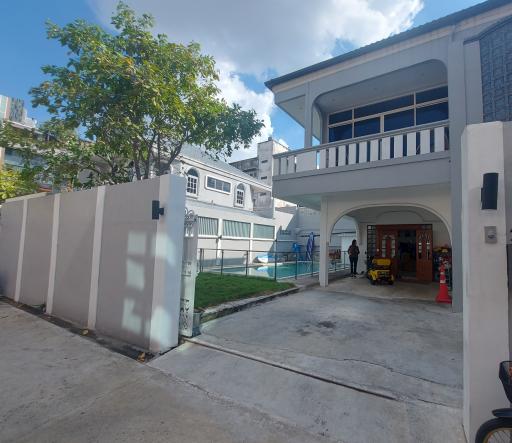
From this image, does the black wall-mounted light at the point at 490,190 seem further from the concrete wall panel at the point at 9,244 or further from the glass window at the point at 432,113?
the concrete wall panel at the point at 9,244

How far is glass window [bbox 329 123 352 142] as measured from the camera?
10695 mm

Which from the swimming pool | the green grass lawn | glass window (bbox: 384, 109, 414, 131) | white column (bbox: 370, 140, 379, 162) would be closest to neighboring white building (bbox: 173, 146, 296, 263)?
the swimming pool

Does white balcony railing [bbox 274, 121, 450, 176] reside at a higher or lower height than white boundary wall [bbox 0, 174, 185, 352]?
higher

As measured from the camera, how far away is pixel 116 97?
17.6 ft

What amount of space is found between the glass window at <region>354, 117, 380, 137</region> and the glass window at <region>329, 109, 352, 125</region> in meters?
0.48

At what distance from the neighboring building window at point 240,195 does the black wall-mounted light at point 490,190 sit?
20.8m

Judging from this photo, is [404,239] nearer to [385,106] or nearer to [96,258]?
[385,106]

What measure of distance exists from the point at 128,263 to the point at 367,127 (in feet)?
30.5

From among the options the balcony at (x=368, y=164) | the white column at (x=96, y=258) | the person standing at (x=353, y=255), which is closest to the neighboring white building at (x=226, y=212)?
the person standing at (x=353, y=255)

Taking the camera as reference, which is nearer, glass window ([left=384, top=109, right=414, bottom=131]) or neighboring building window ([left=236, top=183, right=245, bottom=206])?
glass window ([left=384, top=109, right=414, bottom=131])

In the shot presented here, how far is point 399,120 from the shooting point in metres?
9.77

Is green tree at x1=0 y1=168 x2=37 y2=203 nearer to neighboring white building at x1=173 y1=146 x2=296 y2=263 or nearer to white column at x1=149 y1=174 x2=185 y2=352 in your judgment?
neighboring white building at x1=173 y1=146 x2=296 y2=263

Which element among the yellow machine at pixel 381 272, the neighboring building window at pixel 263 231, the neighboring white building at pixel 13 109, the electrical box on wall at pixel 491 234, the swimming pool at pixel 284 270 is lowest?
the swimming pool at pixel 284 270

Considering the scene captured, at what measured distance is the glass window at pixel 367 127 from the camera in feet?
33.3
